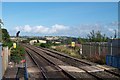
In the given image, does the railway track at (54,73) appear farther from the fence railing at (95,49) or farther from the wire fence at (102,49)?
the fence railing at (95,49)

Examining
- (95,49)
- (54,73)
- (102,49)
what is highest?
(102,49)

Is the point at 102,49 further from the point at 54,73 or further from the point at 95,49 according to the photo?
the point at 54,73

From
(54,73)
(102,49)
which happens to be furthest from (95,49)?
(54,73)

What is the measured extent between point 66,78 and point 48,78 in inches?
41.4

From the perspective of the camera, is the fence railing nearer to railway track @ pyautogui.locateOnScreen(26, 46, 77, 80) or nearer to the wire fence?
the wire fence

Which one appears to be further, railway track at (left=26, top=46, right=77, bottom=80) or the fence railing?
the fence railing

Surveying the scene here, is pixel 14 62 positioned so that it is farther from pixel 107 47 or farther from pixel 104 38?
pixel 104 38

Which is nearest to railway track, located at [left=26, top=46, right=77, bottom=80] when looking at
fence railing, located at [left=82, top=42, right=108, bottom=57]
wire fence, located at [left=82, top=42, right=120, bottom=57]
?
wire fence, located at [left=82, top=42, right=120, bottom=57]

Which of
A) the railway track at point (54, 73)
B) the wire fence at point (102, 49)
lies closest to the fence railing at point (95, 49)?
the wire fence at point (102, 49)

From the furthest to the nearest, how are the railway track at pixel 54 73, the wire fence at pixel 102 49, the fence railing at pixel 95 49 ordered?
the fence railing at pixel 95 49 → the wire fence at pixel 102 49 → the railway track at pixel 54 73

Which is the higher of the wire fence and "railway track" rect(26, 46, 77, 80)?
the wire fence

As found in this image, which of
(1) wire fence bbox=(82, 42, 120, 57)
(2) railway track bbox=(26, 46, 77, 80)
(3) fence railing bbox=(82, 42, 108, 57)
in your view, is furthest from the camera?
(3) fence railing bbox=(82, 42, 108, 57)

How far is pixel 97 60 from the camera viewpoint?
3073 centimetres

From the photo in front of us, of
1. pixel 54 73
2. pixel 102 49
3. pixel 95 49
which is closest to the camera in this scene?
pixel 54 73
